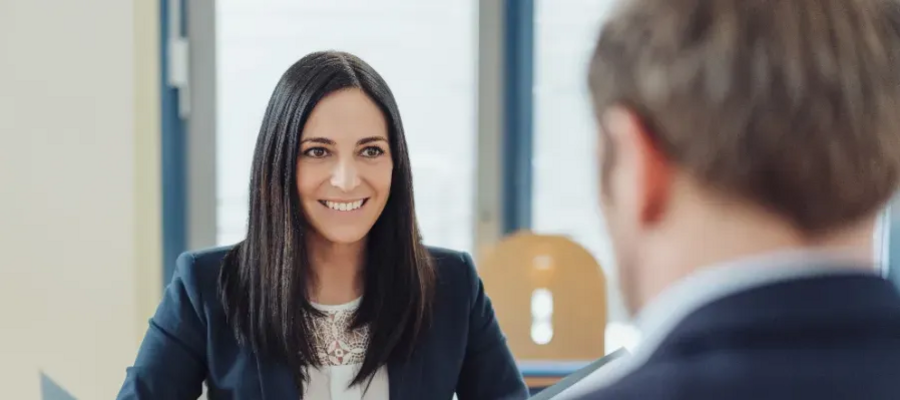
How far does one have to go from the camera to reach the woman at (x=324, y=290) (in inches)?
55.2

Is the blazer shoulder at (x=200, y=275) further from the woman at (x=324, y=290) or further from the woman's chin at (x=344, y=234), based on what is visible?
the woman's chin at (x=344, y=234)

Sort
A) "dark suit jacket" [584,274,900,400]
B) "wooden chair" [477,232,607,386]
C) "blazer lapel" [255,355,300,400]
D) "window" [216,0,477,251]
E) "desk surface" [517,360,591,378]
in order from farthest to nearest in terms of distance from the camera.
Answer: "window" [216,0,477,251] → "wooden chair" [477,232,607,386] → "desk surface" [517,360,591,378] → "blazer lapel" [255,355,300,400] → "dark suit jacket" [584,274,900,400]

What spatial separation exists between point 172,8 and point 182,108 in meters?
0.27

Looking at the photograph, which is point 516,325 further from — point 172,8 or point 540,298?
point 172,8

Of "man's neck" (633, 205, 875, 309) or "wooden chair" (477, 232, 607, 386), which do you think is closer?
"man's neck" (633, 205, 875, 309)

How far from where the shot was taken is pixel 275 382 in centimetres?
140

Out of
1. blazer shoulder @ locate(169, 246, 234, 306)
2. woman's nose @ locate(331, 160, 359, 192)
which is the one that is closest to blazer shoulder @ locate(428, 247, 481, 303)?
woman's nose @ locate(331, 160, 359, 192)

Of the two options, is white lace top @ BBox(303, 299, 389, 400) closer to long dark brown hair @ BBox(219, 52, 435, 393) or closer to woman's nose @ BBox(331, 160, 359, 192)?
long dark brown hair @ BBox(219, 52, 435, 393)

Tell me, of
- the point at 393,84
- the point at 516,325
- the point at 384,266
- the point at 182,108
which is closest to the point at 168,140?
the point at 182,108

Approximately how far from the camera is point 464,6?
2762 millimetres

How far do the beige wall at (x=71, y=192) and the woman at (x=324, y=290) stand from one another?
3.39 feet

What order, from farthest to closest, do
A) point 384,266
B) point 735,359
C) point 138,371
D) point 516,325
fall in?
point 516,325 → point 384,266 → point 138,371 → point 735,359

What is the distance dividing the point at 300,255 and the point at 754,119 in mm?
1050

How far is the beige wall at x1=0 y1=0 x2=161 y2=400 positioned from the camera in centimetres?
237
